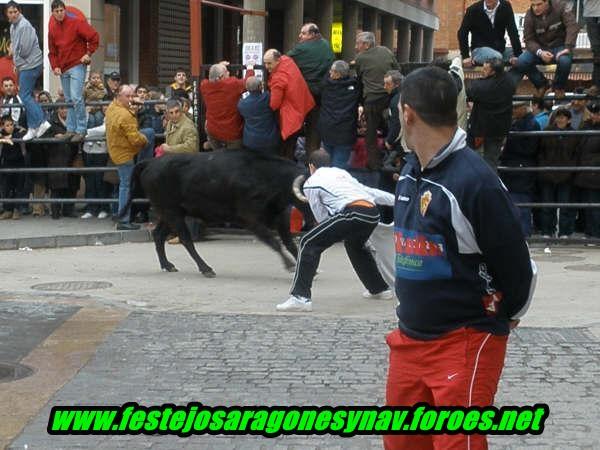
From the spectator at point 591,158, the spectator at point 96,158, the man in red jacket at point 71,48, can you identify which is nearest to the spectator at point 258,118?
the spectator at point 96,158

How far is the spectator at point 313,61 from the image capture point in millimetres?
14805

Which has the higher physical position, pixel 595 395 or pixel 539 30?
pixel 539 30

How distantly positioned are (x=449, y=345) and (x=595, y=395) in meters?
3.35

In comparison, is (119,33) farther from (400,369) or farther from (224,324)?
(400,369)

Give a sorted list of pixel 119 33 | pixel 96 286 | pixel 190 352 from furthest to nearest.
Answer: pixel 119 33, pixel 96 286, pixel 190 352

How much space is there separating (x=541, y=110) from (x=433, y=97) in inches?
441

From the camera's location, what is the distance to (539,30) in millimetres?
14445

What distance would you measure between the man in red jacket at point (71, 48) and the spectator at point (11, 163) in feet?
3.36

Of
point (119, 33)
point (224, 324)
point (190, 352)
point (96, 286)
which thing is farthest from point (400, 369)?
point (119, 33)

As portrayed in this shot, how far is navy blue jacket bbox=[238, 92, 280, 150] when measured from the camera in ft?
48.6

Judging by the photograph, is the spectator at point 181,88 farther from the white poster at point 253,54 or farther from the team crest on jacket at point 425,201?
the team crest on jacket at point 425,201

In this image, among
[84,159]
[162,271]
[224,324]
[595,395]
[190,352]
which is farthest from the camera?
[84,159]

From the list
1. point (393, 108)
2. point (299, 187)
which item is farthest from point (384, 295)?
point (393, 108)

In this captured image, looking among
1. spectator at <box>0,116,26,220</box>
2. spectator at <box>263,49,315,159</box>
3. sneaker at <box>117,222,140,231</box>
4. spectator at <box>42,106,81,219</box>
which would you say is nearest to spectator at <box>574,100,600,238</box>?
spectator at <box>263,49,315,159</box>
